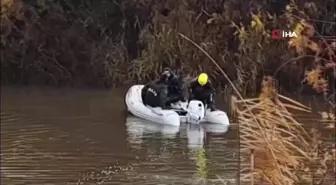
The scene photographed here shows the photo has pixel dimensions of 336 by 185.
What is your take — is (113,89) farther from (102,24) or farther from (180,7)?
(180,7)

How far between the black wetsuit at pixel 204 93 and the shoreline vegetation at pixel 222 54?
61 millimetres

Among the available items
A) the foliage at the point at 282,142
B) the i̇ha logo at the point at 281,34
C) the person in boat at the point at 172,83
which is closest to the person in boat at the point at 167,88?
the person in boat at the point at 172,83

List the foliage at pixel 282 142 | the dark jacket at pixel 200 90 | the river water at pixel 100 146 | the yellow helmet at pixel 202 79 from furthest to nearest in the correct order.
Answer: the river water at pixel 100 146 < the dark jacket at pixel 200 90 < the yellow helmet at pixel 202 79 < the foliage at pixel 282 142

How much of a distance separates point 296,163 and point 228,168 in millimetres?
774

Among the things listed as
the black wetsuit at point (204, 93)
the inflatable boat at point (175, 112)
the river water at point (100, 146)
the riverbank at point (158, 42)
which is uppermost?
the riverbank at point (158, 42)

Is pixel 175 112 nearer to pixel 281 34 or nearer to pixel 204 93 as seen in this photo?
pixel 204 93

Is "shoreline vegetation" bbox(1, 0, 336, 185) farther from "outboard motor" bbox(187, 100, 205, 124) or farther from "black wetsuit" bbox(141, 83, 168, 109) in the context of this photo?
"outboard motor" bbox(187, 100, 205, 124)

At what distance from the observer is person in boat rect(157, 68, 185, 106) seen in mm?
2256

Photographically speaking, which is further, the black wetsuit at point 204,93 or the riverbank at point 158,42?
the black wetsuit at point 204,93

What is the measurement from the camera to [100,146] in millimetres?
3213

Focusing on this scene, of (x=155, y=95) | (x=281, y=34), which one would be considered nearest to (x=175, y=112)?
(x=155, y=95)

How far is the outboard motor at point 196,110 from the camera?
8.01 ft

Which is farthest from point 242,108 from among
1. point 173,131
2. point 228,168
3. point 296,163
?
point 173,131

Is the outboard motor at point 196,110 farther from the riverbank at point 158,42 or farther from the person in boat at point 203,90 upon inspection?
the riverbank at point 158,42
